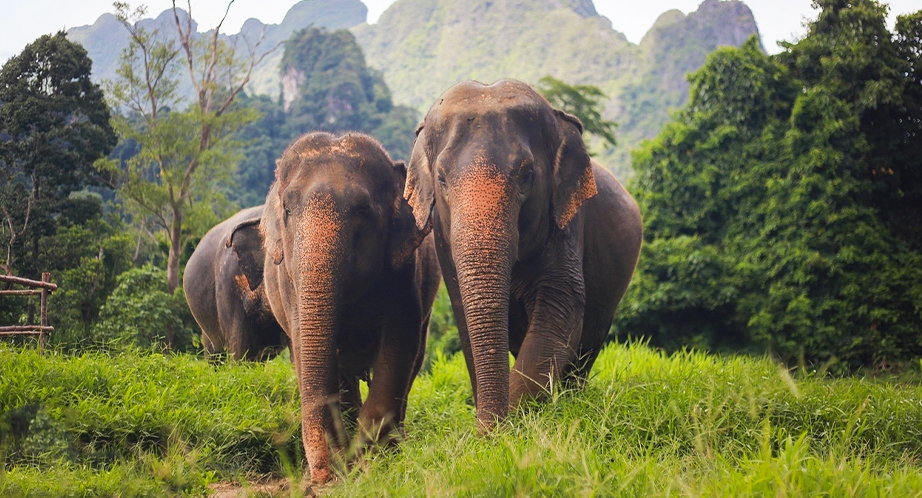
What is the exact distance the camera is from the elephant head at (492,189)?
489 cm

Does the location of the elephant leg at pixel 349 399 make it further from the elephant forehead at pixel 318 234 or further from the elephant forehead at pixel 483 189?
the elephant forehead at pixel 483 189

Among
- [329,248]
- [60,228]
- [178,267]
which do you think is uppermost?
[329,248]

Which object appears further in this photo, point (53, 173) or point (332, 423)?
point (53, 173)

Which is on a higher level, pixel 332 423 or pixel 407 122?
pixel 407 122

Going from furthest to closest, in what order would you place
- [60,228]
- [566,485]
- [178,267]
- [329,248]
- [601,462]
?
[178,267] < [60,228] < [329,248] < [601,462] < [566,485]

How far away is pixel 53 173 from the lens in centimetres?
1411

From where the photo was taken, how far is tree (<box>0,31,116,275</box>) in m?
13.4

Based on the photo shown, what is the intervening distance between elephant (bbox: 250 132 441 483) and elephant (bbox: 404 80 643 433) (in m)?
0.29

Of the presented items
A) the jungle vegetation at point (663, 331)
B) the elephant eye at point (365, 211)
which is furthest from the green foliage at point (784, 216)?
the elephant eye at point (365, 211)

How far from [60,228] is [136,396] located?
8272mm

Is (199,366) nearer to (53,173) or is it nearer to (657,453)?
(657,453)

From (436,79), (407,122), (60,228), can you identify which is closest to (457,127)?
(60,228)

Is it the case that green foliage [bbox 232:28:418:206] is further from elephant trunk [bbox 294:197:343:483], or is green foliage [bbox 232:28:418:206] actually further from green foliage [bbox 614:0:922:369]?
elephant trunk [bbox 294:197:343:483]

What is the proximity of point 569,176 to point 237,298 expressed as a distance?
14.1 feet
